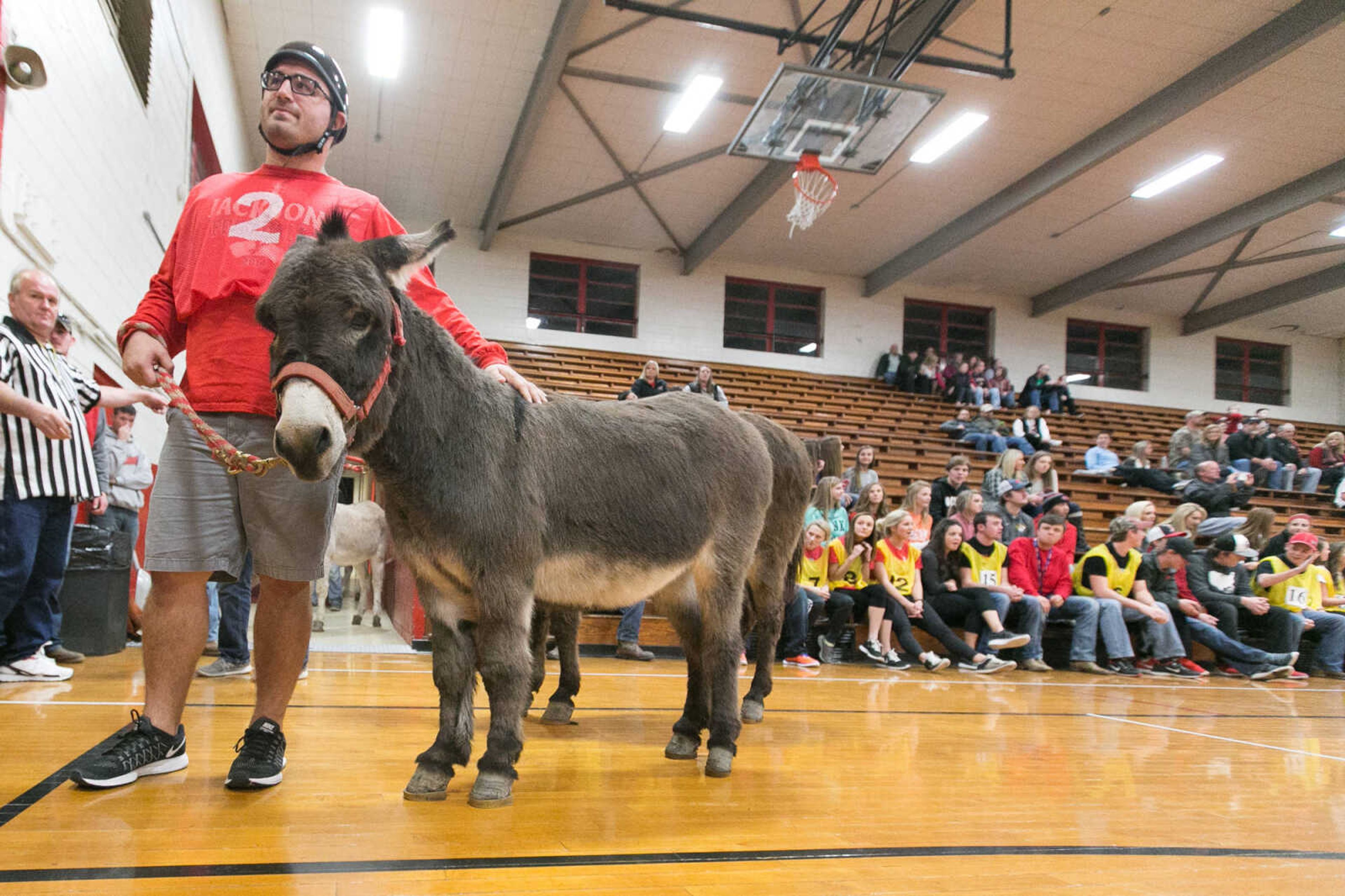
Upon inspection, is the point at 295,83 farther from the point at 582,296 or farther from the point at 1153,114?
the point at 582,296

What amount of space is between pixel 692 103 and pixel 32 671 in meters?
12.2

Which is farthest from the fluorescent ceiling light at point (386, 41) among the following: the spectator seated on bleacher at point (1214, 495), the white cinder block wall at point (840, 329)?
the spectator seated on bleacher at point (1214, 495)

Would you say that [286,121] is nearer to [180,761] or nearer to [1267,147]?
[180,761]

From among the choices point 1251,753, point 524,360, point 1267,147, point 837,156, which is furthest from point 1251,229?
point 1251,753

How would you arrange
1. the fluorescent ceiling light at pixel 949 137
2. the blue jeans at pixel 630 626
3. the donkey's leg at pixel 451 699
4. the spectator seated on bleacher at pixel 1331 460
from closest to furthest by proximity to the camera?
the donkey's leg at pixel 451 699 < the blue jeans at pixel 630 626 < the fluorescent ceiling light at pixel 949 137 < the spectator seated on bleacher at pixel 1331 460

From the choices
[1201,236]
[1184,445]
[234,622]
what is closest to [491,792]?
[234,622]

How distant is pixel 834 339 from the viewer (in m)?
21.5

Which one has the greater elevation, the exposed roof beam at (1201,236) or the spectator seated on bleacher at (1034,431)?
the exposed roof beam at (1201,236)

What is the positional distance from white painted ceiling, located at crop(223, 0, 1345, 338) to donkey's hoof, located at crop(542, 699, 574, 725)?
34.0ft

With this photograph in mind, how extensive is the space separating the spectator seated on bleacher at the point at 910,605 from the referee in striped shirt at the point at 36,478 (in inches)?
232

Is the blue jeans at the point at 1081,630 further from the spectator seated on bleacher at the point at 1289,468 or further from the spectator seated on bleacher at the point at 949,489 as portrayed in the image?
the spectator seated on bleacher at the point at 1289,468

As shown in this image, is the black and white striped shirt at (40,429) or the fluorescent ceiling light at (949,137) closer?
the black and white striped shirt at (40,429)

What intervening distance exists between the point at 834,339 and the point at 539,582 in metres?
19.5

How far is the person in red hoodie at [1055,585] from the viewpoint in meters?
8.15
